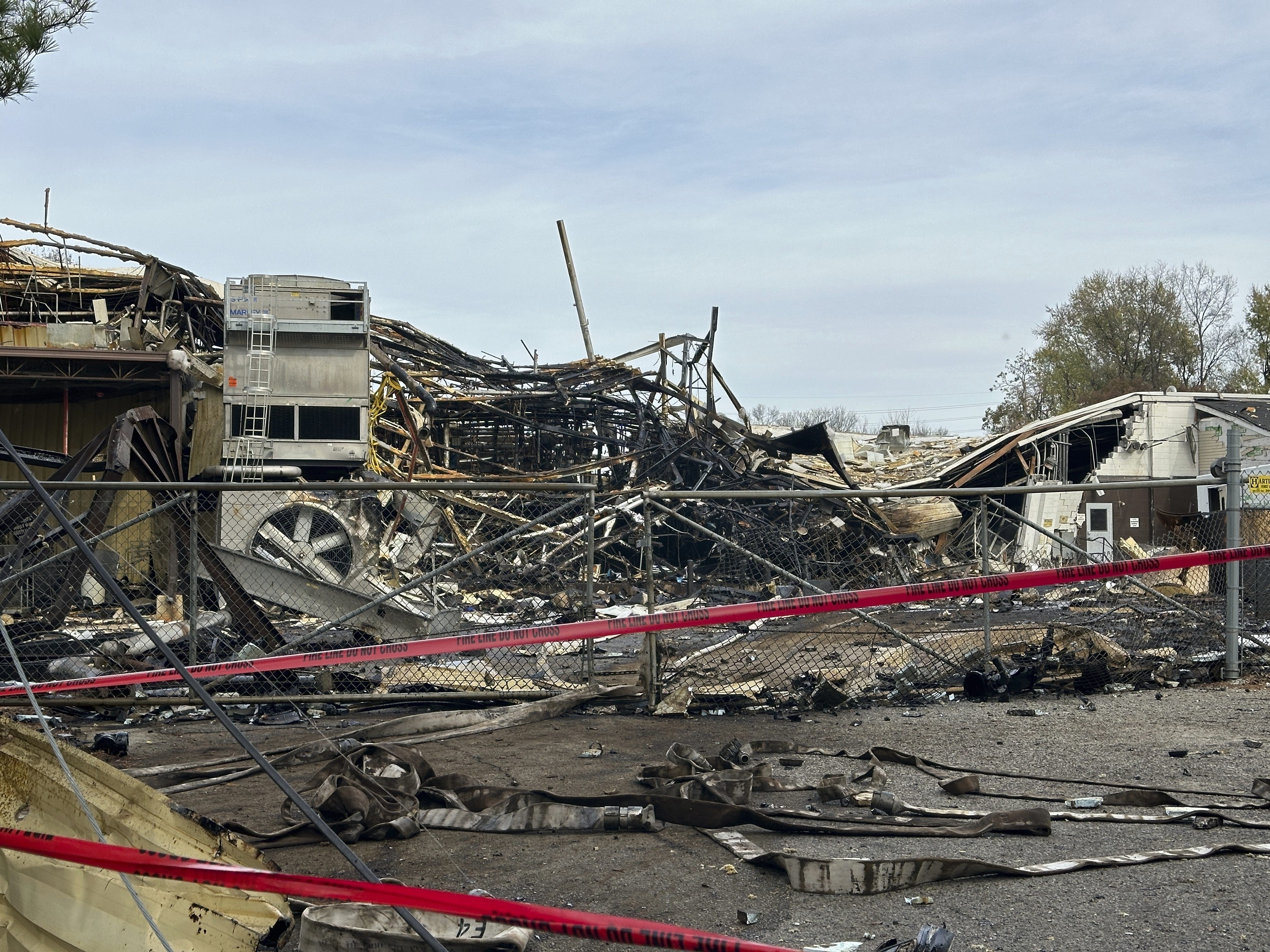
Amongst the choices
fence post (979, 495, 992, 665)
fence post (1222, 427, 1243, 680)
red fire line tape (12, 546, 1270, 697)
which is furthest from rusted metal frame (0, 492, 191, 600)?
fence post (1222, 427, 1243, 680)

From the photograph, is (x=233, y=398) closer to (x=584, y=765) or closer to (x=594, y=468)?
(x=594, y=468)

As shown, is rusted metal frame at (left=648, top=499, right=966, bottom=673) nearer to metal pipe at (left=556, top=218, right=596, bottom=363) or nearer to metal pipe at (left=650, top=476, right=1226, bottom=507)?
metal pipe at (left=650, top=476, right=1226, bottom=507)

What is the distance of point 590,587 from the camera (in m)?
7.92

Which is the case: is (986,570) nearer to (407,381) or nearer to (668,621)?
(668,621)

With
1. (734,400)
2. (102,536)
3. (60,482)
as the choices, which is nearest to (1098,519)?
(734,400)

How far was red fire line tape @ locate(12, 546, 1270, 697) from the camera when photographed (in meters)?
6.24

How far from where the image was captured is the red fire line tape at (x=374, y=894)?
249cm

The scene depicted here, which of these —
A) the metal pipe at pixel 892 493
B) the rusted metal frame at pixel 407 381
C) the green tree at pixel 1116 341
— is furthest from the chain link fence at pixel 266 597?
the green tree at pixel 1116 341

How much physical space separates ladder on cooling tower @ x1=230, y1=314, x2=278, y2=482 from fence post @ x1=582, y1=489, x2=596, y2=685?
12522 millimetres

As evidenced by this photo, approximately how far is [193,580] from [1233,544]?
7.75 meters

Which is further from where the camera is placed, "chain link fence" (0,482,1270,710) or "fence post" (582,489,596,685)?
"chain link fence" (0,482,1270,710)

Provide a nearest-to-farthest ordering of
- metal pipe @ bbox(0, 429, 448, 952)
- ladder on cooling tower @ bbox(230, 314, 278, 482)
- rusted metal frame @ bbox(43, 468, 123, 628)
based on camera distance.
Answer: metal pipe @ bbox(0, 429, 448, 952) → rusted metal frame @ bbox(43, 468, 123, 628) → ladder on cooling tower @ bbox(230, 314, 278, 482)

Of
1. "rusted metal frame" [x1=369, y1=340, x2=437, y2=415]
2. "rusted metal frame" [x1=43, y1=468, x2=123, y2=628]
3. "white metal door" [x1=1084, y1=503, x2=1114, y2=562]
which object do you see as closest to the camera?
"rusted metal frame" [x1=43, y1=468, x2=123, y2=628]

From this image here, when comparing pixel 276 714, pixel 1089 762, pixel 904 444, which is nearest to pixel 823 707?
pixel 1089 762
